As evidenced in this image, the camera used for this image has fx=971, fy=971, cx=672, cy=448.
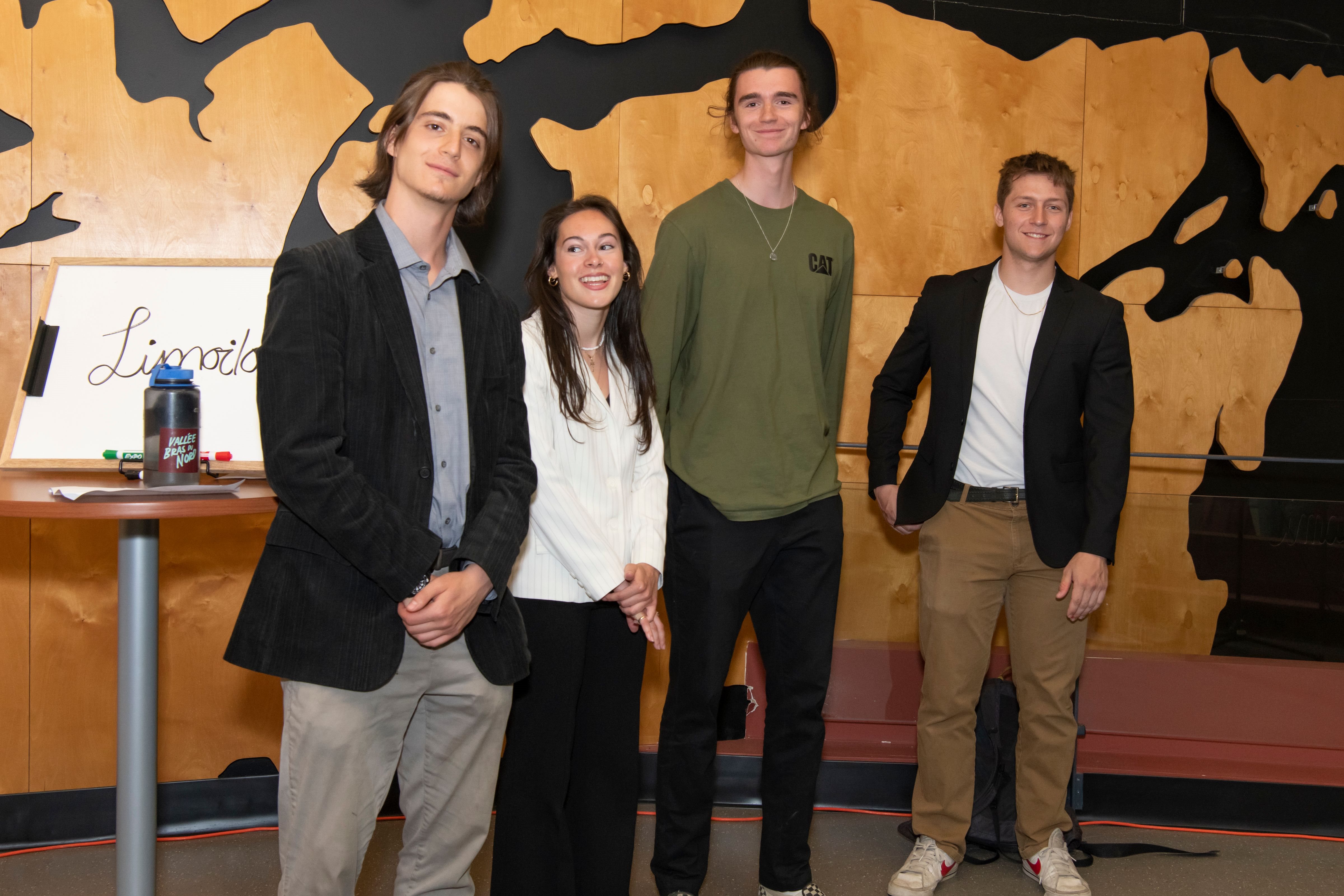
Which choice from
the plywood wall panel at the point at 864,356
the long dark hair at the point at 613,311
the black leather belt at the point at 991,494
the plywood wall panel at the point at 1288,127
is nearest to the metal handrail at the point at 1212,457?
the plywood wall panel at the point at 864,356

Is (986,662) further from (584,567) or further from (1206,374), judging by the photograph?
(1206,374)

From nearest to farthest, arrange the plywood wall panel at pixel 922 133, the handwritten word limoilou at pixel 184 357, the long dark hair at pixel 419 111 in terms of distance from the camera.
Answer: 1. the long dark hair at pixel 419 111
2. the handwritten word limoilou at pixel 184 357
3. the plywood wall panel at pixel 922 133

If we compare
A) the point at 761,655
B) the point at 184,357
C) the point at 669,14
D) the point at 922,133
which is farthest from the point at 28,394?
the point at 922,133

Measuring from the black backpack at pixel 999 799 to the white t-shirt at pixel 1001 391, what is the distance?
0.62 meters

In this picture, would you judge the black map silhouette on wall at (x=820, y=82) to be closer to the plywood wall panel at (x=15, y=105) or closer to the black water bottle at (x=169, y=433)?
the plywood wall panel at (x=15, y=105)

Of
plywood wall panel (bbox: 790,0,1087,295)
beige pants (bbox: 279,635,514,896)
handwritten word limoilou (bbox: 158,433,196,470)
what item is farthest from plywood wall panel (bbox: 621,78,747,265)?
beige pants (bbox: 279,635,514,896)

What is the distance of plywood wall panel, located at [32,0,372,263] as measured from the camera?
106 inches

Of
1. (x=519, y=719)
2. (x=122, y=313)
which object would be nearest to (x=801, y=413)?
(x=519, y=719)

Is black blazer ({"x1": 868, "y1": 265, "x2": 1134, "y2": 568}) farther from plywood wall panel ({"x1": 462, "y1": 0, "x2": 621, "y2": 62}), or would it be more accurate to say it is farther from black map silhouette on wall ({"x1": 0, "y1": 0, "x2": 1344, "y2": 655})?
plywood wall panel ({"x1": 462, "y1": 0, "x2": 621, "y2": 62})

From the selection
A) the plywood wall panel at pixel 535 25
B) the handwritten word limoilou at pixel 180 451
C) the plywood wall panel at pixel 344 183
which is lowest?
the handwritten word limoilou at pixel 180 451

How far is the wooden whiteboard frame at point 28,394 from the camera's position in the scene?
2156 mm

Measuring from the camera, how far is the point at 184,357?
2355 mm

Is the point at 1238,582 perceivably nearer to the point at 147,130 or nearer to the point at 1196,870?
the point at 1196,870

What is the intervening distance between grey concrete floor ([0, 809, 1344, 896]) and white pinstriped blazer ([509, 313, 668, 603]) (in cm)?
99
